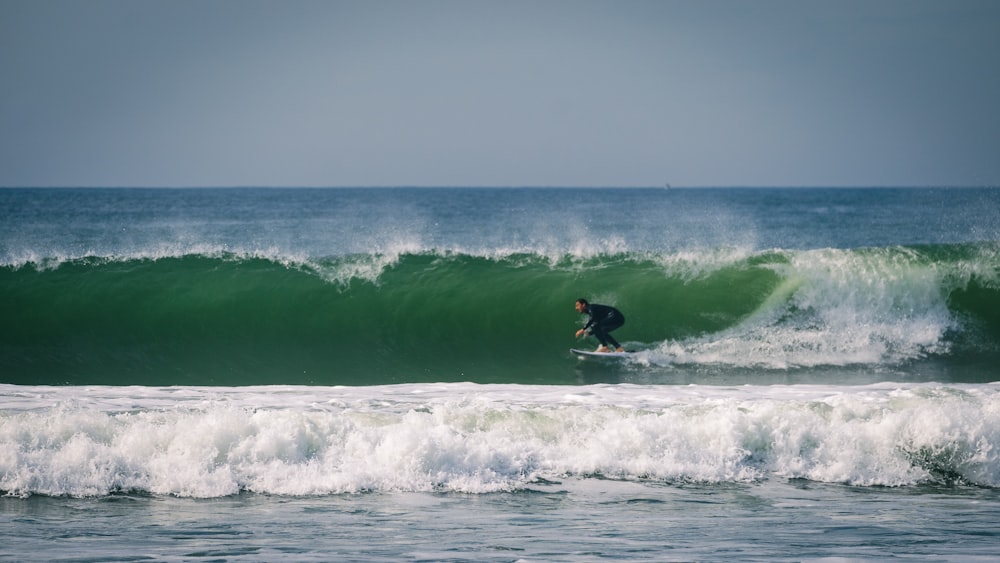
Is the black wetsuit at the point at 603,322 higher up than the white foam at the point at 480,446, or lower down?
higher up

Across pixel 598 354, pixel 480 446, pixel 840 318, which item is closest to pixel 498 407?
pixel 480 446

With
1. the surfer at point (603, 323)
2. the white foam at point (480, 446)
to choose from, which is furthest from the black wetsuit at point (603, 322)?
the white foam at point (480, 446)

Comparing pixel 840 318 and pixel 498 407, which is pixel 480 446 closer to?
pixel 498 407

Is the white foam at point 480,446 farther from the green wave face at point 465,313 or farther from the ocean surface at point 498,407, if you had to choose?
the green wave face at point 465,313

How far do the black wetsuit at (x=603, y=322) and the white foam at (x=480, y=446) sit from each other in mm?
3987

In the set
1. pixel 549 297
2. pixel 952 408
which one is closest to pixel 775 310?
pixel 549 297

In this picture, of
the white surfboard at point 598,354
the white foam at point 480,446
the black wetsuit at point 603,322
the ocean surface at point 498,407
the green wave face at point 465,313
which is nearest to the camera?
the ocean surface at point 498,407

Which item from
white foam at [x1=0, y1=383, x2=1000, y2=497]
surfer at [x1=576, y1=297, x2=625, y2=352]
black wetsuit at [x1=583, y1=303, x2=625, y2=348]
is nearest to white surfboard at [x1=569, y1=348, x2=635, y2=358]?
surfer at [x1=576, y1=297, x2=625, y2=352]

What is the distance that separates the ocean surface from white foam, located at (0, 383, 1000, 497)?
3 cm

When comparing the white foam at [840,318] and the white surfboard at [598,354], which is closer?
the white surfboard at [598,354]

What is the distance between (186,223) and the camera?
5125cm

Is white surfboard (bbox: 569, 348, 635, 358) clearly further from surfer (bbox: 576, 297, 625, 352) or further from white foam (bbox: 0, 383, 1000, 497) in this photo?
white foam (bbox: 0, 383, 1000, 497)

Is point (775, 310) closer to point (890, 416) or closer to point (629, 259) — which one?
point (629, 259)

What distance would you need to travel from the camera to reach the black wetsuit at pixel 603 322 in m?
14.4
